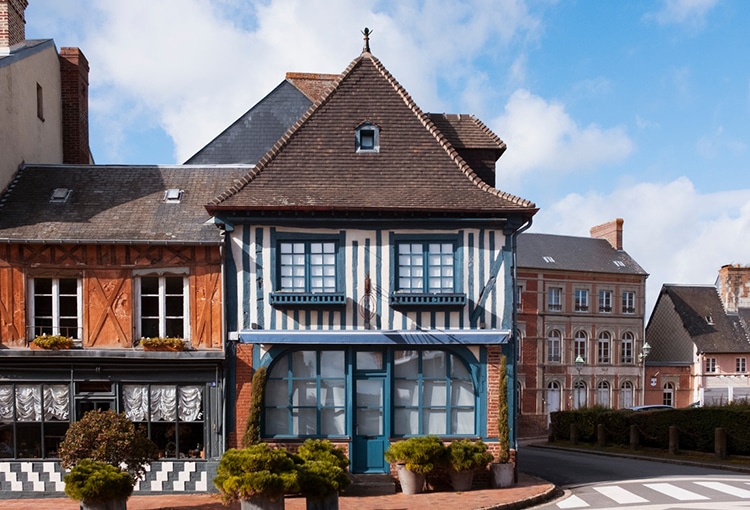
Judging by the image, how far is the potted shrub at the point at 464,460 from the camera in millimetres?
14688

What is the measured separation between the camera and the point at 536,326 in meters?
44.4

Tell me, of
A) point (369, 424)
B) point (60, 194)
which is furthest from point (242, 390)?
point (60, 194)

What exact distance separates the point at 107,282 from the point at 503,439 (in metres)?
7.99

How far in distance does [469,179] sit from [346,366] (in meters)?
4.37

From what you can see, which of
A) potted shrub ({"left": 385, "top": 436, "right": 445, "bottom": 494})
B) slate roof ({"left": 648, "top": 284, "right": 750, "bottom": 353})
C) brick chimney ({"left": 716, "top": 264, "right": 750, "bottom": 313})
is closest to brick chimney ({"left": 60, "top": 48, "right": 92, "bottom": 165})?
potted shrub ({"left": 385, "top": 436, "right": 445, "bottom": 494})

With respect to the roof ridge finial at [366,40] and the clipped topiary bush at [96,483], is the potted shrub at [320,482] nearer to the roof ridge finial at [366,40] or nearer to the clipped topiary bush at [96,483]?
the clipped topiary bush at [96,483]

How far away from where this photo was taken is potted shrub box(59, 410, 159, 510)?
11.8 m

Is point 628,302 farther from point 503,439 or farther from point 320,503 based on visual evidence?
point 320,503

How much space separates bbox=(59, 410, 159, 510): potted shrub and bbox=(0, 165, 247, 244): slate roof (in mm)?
3891

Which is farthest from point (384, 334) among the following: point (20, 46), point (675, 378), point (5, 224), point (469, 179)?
point (675, 378)

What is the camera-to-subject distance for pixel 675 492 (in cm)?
1477

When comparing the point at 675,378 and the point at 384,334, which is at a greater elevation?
the point at 384,334

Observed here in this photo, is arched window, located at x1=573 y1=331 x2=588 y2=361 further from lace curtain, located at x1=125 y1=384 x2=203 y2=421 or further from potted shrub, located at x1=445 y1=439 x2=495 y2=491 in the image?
lace curtain, located at x1=125 y1=384 x2=203 y2=421

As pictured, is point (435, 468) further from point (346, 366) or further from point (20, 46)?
point (20, 46)
